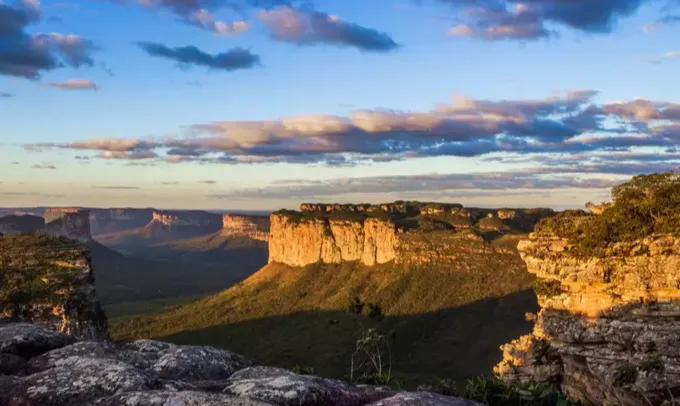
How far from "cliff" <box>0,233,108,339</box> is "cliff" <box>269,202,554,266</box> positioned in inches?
3340

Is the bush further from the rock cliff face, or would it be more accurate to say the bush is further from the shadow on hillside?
the shadow on hillside

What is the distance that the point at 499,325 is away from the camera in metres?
110

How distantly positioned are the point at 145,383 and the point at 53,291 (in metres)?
71.7

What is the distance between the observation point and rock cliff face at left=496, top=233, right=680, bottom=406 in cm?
3108

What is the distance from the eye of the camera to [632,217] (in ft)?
123

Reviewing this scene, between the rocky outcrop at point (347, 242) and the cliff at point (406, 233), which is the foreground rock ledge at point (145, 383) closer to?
the cliff at point (406, 233)

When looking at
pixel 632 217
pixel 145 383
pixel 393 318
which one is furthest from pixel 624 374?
pixel 393 318

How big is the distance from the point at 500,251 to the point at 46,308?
3716 inches

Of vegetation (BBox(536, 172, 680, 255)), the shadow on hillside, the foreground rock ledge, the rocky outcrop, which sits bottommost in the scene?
the shadow on hillside

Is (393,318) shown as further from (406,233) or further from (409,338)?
(406,233)

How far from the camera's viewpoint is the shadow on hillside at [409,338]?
10256 cm

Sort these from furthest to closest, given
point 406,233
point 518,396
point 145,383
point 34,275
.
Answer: point 406,233
point 34,275
point 518,396
point 145,383

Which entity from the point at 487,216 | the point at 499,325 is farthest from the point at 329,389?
the point at 487,216

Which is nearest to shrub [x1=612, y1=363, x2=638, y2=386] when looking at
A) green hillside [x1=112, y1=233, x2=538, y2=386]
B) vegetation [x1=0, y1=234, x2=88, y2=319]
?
green hillside [x1=112, y1=233, x2=538, y2=386]
